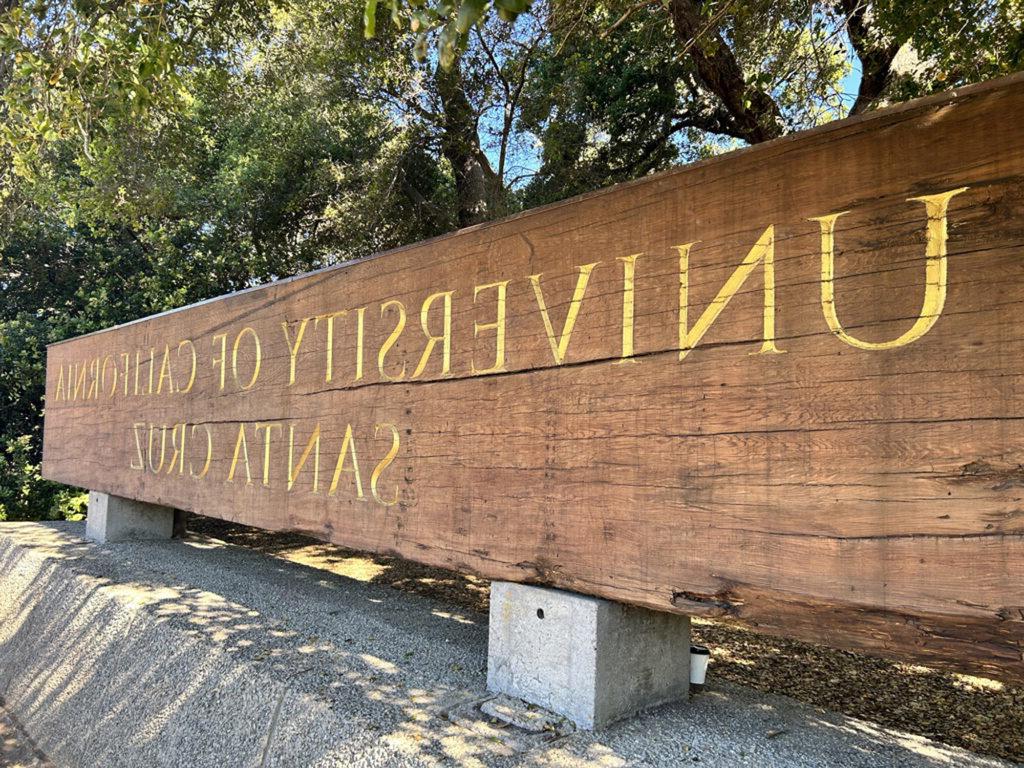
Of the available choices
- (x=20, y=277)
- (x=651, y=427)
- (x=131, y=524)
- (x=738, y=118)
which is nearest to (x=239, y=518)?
(x=131, y=524)

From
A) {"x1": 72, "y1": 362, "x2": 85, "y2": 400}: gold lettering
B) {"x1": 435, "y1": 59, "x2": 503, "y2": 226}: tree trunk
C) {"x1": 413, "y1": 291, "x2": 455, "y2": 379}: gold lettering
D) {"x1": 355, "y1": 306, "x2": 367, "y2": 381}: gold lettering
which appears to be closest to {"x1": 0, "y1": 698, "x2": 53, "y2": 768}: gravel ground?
{"x1": 72, "y1": 362, "x2": 85, "y2": 400}: gold lettering

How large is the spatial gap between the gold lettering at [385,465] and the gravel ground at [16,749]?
2.43 metres

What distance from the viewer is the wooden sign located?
161cm

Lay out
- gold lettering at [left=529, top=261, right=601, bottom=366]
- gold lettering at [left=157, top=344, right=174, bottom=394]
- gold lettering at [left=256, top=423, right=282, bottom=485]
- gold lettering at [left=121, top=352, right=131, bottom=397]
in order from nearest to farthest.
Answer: gold lettering at [left=529, top=261, right=601, bottom=366], gold lettering at [left=256, top=423, right=282, bottom=485], gold lettering at [left=157, top=344, right=174, bottom=394], gold lettering at [left=121, top=352, right=131, bottom=397]

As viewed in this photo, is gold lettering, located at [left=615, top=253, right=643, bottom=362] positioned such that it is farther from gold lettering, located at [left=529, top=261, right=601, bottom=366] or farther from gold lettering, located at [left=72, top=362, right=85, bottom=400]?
gold lettering, located at [left=72, top=362, right=85, bottom=400]

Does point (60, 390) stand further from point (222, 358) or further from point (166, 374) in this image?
point (222, 358)

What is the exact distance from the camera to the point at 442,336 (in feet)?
9.36

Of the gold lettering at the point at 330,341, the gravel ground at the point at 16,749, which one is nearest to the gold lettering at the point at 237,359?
the gold lettering at the point at 330,341

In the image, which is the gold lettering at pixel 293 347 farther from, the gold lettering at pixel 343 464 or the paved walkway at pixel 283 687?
the paved walkway at pixel 283 687

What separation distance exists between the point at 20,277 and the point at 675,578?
1088cm

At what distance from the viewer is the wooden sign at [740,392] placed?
161 centimetres

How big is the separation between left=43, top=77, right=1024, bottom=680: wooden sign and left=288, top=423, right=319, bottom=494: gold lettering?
8cm

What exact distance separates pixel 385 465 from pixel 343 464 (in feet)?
0.99

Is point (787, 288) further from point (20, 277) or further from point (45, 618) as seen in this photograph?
point (20, 277)
